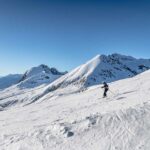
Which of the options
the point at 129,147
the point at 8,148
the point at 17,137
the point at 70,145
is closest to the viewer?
the point at 129,147

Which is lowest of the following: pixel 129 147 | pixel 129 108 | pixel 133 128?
pixel 129 147

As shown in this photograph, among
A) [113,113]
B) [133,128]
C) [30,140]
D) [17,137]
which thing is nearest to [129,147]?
[133,128]

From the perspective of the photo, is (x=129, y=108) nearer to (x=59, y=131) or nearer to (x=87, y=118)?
(x=87, y=118)

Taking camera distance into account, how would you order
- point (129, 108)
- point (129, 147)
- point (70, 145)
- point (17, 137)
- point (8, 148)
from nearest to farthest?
point (129, 147) → point (70, 145) → point (8, 148) → point (17, 137) → point (129, 108)

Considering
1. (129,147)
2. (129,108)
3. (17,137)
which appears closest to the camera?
(129,147)

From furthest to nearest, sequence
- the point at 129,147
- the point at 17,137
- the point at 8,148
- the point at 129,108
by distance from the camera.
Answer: the point at 129,108, the point at 17,137, the point at 8,148, the point at 129,147

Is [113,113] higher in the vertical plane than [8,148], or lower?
higher

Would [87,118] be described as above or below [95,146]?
above

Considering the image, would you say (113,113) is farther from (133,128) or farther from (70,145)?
(70,145)

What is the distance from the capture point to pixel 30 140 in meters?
24.3

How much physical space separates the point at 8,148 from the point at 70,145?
18.2 feet

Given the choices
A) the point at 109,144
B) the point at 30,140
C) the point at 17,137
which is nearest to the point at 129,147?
the point at 109,144

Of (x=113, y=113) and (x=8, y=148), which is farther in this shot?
(x=113, y=113)

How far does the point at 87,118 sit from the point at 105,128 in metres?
3.11
